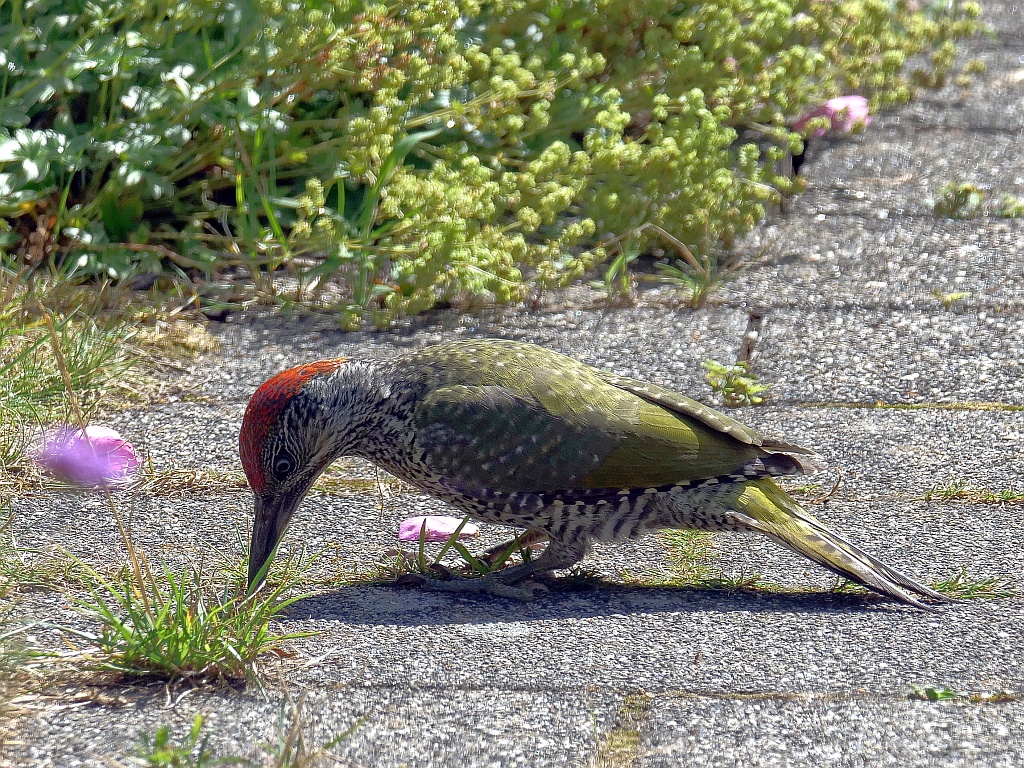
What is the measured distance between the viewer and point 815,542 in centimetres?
320

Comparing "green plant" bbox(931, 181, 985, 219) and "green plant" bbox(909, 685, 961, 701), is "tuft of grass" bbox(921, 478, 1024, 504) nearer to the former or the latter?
"green plant" bbox(909, 685, 961, 701)

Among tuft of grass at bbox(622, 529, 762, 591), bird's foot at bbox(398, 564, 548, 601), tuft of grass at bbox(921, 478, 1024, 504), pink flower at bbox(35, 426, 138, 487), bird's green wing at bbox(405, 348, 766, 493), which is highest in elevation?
bird's green wing at bbox(405, 348, 766, 493)

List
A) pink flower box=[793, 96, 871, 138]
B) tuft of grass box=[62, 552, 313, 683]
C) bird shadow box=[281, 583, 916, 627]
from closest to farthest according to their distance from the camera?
tuft of grass box=[62, 552, 313, 683], bird shadow box=[281, 583, 916, 627], pink flower box=[793, 96, 871, 138]

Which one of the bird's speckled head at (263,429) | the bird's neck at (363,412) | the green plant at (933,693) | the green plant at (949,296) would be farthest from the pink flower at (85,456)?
the green plant at (949,296)

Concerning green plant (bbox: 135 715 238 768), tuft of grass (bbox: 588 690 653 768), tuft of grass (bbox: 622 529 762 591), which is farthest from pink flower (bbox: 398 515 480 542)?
green plant (bbox: 135 715 238 768)

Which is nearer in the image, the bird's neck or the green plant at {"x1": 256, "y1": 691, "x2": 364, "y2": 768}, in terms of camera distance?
the green plant at {"x1": 256, "y1": 691, "x2": 364, "y2": 768}

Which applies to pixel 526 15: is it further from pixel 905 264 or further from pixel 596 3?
pixel 905 264

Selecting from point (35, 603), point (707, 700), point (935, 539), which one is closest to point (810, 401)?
point (935, 539)

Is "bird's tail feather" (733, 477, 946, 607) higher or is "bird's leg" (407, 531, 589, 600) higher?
"bird's tail feather" (733, 477, 946, 607)

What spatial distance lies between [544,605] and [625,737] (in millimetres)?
771

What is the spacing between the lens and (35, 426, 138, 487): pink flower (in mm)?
3582

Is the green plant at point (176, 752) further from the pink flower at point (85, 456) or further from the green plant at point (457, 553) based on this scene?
the pink flower at point (85, 456)

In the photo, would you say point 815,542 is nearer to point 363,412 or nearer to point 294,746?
point 363,412

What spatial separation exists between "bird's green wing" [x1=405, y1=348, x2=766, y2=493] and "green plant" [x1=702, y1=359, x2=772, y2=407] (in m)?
1.03
